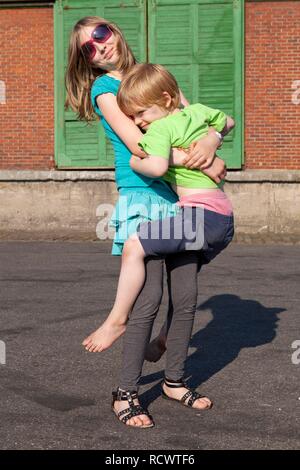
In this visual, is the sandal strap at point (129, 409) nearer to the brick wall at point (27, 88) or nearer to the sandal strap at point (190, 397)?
the sandal strap at point (190, 397)

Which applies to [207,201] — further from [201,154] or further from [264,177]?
[264,177]

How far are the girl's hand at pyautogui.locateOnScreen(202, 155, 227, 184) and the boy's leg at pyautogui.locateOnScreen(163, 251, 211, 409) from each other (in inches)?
14.6

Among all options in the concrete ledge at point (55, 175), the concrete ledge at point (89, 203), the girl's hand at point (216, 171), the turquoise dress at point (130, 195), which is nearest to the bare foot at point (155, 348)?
the turquoise dress at point (130, 195)

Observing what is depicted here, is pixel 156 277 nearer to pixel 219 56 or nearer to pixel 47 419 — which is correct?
pixel 47 419

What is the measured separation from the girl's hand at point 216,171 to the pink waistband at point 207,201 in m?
0.07

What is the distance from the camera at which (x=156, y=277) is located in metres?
4.78

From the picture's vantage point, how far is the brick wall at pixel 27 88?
643 inches

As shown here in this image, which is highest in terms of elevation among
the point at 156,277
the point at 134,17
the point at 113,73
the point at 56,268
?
the point at 134,17

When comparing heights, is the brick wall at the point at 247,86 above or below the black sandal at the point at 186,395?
above

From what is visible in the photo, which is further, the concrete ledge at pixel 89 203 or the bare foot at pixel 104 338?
the concrete ledge at pixel 89 203

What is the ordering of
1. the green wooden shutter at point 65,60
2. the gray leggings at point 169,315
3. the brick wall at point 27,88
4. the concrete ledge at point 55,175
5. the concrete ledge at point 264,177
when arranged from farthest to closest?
the brick wall at point 27,88
the green wooden shutter at point 65,60
the concrete ledge at point 55,175
the concrete ledge at point 264,177
the gray leggings at point 169,315

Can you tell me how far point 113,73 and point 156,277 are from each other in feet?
3.30

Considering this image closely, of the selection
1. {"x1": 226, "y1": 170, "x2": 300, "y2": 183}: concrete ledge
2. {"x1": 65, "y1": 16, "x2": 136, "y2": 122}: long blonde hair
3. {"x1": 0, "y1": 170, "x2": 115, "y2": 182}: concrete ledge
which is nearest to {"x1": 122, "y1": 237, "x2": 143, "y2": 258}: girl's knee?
{"x1": 65, "y1": 16, "x2": 136, "y2": 122}: long blonde hair

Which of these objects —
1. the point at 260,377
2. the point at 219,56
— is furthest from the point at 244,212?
the point at 260,377
